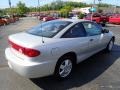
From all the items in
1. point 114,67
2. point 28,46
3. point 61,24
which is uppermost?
point 61,24

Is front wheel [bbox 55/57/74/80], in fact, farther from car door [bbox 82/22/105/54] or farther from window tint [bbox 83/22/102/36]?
window tint [bbox 83/22/102/36]

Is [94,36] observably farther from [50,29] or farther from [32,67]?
[32,67]

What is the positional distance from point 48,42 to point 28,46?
0.49 meters

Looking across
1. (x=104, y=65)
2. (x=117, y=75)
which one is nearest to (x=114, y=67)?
(x=104, y=65)

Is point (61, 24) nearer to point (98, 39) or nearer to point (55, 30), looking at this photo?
point (55, 30)

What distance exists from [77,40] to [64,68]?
0.85 meters

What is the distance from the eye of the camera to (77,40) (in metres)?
5.25

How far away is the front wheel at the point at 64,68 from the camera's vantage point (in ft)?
15.7

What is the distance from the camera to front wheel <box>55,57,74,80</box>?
4773 mm

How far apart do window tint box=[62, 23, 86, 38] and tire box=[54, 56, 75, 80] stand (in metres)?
0.59

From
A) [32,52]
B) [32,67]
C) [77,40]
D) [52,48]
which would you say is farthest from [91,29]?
[32,67]

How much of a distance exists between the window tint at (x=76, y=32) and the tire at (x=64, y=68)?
0.59 meters

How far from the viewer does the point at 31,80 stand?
5000 mm

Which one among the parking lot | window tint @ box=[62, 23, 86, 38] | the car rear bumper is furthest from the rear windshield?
the parking lot
